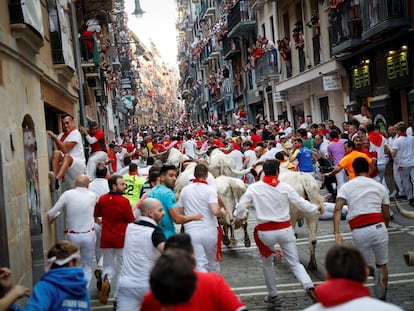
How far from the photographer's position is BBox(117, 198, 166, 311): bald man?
6.35m

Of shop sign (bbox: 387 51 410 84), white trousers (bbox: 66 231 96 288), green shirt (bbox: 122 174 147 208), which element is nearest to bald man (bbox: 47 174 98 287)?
white trousers (bbox: 66 231 96 288)

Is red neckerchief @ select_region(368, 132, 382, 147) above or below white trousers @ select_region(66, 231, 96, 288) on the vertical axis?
above

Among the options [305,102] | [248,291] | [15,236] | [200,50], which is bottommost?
[248,291]

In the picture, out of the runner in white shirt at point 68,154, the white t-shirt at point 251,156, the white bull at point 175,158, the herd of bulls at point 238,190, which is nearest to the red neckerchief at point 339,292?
the herd of bulls at point 238,190

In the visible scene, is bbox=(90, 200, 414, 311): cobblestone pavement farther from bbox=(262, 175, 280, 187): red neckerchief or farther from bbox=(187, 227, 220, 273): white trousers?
bbox=(262, 175, 280, 187): red neckerchief

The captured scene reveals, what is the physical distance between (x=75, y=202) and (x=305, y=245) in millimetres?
4566

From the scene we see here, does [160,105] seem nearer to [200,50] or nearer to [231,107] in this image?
[200,50]

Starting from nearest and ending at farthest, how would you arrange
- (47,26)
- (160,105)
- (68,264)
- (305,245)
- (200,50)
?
(68,264) → (305,245) → (47,26) → (200,50) → (160,105)

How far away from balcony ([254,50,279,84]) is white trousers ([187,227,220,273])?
28012 millimetres

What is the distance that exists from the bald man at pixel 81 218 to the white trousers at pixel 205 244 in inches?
70.3

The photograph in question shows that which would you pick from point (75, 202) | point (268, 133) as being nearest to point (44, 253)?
point (75, 202)

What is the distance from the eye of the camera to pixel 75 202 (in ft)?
30.5

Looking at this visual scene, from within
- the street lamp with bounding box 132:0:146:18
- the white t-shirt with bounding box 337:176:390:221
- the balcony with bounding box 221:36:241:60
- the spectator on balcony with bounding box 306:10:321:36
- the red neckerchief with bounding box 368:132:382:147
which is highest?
the street lamp with bounding box 132:0:146:18

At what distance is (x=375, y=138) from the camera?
14523 millimetres
